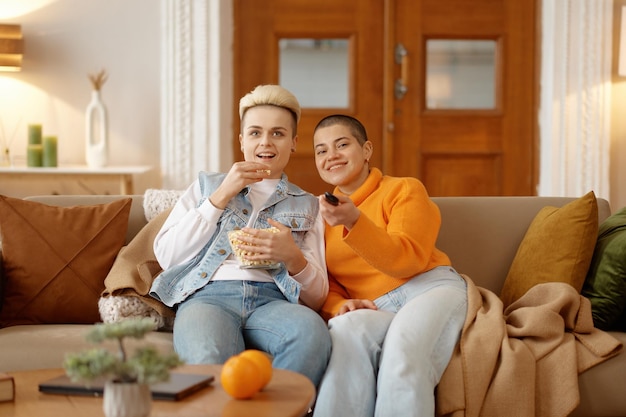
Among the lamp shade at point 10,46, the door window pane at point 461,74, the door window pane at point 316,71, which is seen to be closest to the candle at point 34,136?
the lamp shade at point 10,46

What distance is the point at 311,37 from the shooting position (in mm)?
5008

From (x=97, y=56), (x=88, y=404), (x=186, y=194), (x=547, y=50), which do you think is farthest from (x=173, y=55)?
(x=88, y=404)

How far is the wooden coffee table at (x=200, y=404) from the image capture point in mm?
1474

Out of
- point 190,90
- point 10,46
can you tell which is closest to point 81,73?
point 10,46

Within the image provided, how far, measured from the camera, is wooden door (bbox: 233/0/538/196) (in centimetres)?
497

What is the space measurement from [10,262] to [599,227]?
176 centimetres

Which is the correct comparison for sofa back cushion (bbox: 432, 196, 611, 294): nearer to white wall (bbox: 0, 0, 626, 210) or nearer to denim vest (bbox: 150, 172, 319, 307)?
denim vest (bbox: 150, 172, 319, 307)

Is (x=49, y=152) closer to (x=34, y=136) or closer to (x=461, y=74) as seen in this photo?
(x=34, y=136)

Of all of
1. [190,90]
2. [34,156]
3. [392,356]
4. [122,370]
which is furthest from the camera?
[190,90]

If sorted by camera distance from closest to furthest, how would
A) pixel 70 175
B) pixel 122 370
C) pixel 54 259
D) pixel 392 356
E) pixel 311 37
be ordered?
1. pixel 122 370
2. pixel 392 356
3. pixel 54 259
4. pixel 70 175
5. pixel 311 37

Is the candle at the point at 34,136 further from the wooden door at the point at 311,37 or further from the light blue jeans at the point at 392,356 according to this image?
the light blue jeans at the point at 392,356

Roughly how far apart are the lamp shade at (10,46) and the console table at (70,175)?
2.04ft

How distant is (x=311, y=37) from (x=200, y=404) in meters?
3.74

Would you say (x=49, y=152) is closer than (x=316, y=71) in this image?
Yes
